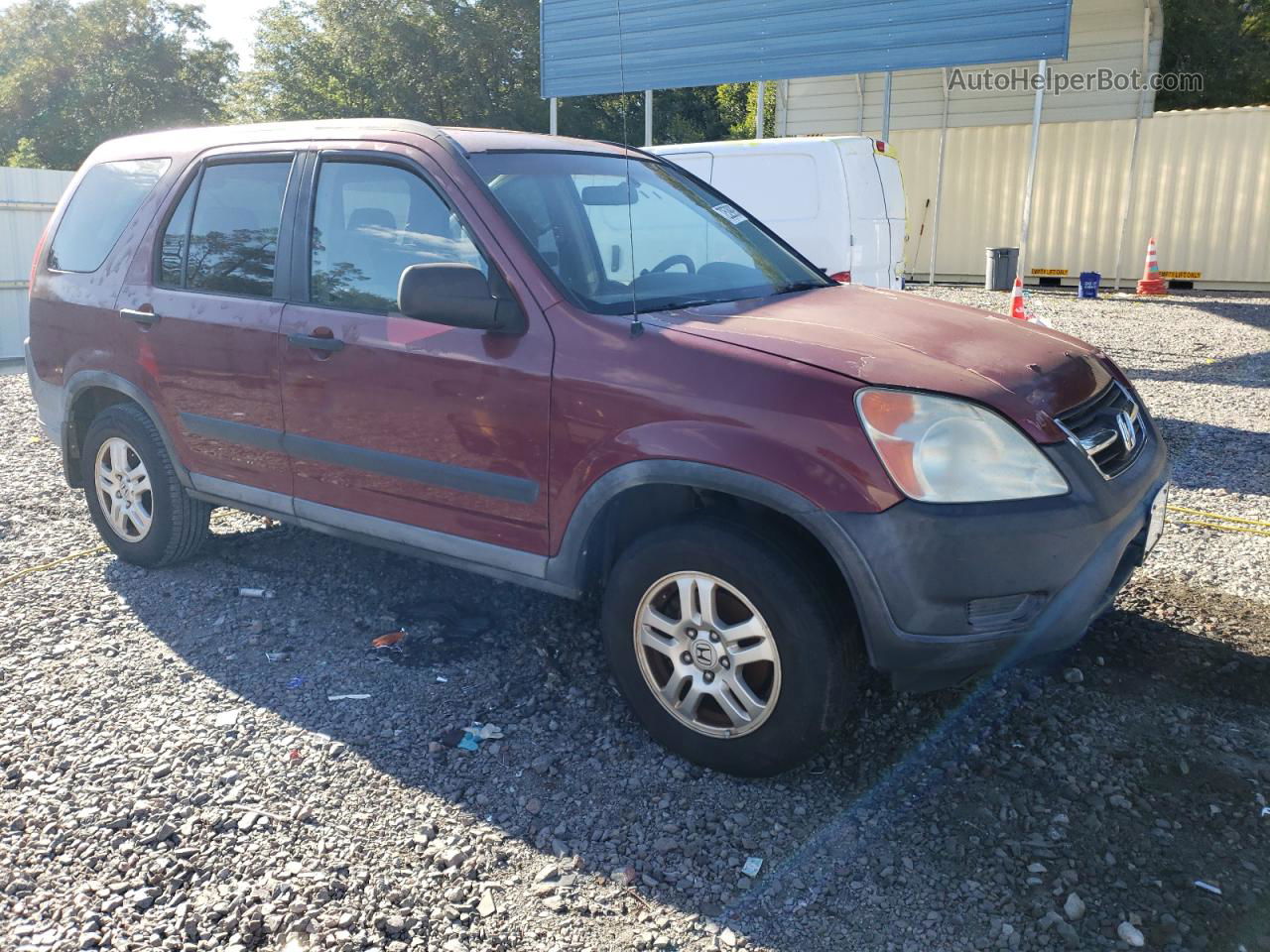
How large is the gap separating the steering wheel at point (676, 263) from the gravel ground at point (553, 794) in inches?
57.5

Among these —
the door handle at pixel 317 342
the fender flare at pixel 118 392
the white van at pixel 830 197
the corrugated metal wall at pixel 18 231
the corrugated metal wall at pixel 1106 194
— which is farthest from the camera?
the corrugated metal wall at pixel 1106 194

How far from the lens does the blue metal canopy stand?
1191 cm

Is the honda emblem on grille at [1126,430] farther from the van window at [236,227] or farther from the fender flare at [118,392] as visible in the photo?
the fender flare at [118,392]

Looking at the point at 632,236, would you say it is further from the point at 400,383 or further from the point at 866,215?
the point at 866,215

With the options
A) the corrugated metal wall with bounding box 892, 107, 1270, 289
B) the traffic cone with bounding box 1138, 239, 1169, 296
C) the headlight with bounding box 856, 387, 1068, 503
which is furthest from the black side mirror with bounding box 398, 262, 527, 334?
the corrugated metal wall with bounding box 892, 107, 1270, 289

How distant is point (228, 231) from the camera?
14.1 ft

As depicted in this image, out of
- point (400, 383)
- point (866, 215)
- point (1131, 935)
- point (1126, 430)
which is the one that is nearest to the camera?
point (1131, 935)

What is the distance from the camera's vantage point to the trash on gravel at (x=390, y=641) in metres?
4.10

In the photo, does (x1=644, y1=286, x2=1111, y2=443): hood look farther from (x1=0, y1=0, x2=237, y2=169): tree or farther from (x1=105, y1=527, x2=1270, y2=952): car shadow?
(x1=0, y1=0, x2=237, y2=169): tree

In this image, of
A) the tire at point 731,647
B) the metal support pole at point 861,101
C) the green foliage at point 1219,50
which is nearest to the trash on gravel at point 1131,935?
the tire at point 731,647

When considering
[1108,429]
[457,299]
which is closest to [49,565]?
[457,299]

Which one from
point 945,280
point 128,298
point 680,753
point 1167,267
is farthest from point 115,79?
point 680,753

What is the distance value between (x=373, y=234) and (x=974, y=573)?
2.42 meters

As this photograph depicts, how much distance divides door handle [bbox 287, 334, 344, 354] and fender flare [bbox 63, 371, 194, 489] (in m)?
1.05
